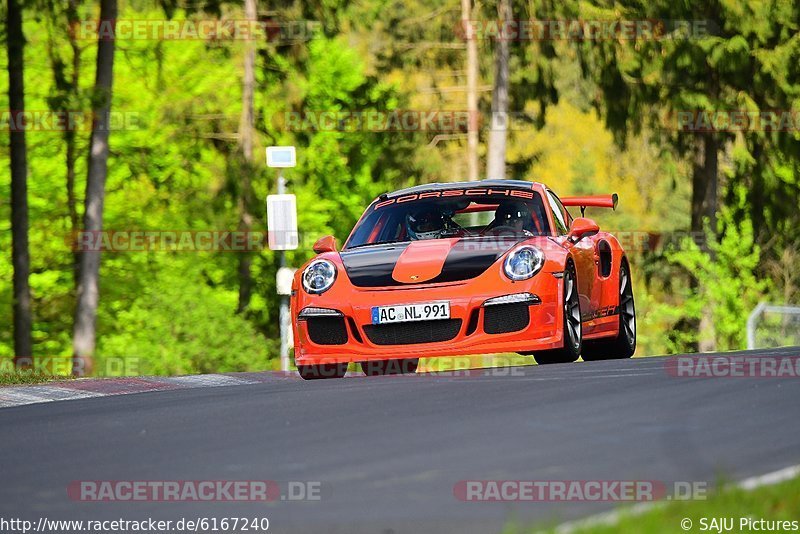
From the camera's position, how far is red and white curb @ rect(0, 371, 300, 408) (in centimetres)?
1134

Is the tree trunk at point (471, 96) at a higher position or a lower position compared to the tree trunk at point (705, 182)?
higher

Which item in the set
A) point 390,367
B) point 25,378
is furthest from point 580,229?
point 25,378

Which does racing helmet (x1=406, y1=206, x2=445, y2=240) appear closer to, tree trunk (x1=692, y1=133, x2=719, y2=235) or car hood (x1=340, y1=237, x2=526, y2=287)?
car hood (x1=340, y1=237, x2=526, y2=287)

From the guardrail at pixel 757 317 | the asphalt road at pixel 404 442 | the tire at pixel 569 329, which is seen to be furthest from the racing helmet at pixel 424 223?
the guardrail at pixel 757 317

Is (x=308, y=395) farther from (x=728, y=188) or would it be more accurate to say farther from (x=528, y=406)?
(x=728, y=188)

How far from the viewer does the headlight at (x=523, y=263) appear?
459 inches

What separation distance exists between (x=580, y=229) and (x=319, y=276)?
7.05 feet

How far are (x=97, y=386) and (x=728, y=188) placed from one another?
2608 cm

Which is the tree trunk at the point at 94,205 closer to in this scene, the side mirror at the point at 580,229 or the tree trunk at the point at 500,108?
the tree trunk at the point at 500,108

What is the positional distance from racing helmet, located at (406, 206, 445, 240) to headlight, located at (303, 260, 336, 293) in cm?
120

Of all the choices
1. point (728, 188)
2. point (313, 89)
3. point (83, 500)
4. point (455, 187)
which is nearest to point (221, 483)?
point (83, 500)

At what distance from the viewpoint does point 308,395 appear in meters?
9.65

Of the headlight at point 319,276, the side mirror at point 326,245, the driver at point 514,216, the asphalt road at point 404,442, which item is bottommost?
the asphalt road at point 404,442

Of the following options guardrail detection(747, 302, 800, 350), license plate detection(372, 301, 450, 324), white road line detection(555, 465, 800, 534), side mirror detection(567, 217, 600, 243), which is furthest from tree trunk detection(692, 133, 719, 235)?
white road line detection(555, 465, 800, 534)
